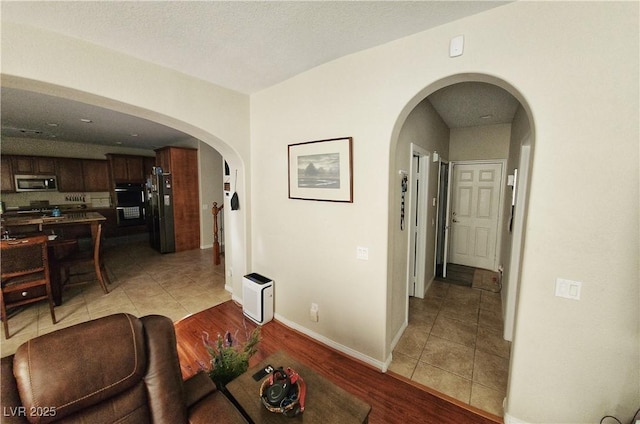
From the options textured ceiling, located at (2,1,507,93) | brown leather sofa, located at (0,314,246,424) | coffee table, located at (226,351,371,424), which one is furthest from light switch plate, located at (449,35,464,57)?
brown leather sofa, located at (0,314,246,424)

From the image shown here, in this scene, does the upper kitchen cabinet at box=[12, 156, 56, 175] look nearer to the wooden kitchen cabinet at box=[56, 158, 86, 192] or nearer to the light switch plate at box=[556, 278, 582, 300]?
the wooden kitchen cabinet at box=[56, 158, 86, 192]

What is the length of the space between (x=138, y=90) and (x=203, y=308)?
260cm

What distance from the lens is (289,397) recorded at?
127cm

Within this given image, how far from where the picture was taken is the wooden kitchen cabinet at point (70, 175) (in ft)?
19.4

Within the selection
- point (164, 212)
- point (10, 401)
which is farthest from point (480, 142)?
point (164, 212)

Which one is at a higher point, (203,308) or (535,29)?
(535,29)

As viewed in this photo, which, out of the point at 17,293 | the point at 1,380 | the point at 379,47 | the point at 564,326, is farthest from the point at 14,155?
the point at 564,326

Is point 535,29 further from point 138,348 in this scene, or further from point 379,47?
point 138,348

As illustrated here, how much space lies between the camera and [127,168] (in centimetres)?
660

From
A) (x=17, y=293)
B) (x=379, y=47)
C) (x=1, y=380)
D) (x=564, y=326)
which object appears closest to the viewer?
(x=1, y=380)

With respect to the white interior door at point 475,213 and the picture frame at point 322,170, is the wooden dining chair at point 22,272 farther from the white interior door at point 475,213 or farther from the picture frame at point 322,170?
the white interior door at point 475,213

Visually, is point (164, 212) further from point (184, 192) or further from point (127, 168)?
point (127, 168)

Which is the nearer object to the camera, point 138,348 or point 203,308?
point 138,348

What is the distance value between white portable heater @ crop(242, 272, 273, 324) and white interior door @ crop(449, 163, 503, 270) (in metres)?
3.86
